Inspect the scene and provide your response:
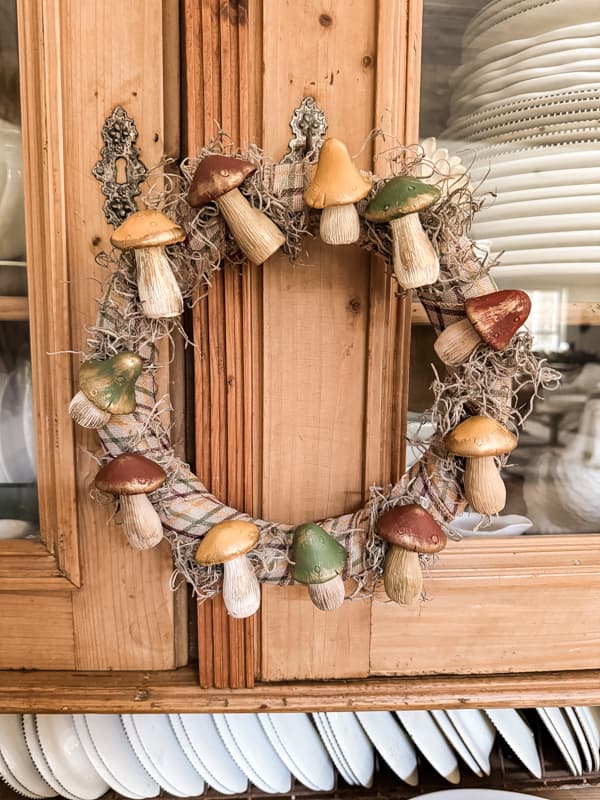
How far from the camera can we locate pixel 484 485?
454 mm

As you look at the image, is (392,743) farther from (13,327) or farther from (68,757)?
(13,327)

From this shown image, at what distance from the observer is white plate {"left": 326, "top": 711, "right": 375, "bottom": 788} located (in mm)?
610

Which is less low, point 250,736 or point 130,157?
point 130,157

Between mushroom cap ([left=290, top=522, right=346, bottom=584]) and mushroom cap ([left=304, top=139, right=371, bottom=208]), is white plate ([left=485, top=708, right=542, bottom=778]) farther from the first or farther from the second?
mushroom cap ([left=304, top=139, right=371, bottom=208])

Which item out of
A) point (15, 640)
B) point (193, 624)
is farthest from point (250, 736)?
point (15, 640)

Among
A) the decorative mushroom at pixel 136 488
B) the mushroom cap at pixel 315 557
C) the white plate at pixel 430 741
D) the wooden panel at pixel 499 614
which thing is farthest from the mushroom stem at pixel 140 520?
the white plate at pixel 430 741

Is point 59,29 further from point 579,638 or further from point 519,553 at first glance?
point 579,638

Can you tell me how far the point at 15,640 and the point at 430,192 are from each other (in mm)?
544

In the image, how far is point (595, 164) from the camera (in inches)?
20.6

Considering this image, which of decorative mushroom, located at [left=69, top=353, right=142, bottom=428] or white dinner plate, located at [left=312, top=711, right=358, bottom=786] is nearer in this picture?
decorative mushroom, located at [left=69, top=353, right=142, bottom=428]

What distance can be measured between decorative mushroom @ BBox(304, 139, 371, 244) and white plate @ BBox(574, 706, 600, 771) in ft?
1.89

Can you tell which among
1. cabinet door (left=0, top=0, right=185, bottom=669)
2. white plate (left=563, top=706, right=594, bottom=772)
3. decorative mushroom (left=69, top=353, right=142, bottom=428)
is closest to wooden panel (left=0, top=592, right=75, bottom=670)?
cabinet door (left=0, top=0, right=185, bottom=669)

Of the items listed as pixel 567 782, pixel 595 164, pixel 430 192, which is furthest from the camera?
pixel 567 782

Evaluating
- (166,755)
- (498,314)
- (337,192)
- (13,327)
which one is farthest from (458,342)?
(166,755)
